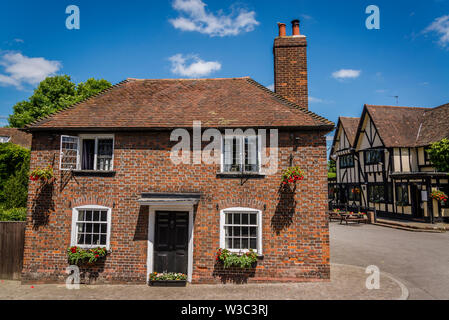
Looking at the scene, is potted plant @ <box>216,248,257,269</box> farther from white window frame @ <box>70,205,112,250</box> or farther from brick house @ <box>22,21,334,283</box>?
white window frame @ <box>70,205,112,250</box>

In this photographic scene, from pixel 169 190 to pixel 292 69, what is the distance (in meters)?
6.57

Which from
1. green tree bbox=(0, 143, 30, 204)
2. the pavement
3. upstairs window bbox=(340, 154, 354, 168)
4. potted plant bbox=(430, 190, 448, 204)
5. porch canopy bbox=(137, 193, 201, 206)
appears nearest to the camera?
the pavement

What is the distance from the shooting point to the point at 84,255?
8.45m

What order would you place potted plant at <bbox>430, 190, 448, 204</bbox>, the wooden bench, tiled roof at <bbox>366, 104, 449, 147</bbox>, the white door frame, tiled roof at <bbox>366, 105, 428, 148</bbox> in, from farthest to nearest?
tiled roof at <bbox>366, 105, 428, 148</bbox>, tiled roof at <bbox>366, 104, 449, 147</bbox>, the wooden bench, potted plant at <bbox>430, 190, 448, 204</bbox>, the white door frame

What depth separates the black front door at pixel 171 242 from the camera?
8.73 metres

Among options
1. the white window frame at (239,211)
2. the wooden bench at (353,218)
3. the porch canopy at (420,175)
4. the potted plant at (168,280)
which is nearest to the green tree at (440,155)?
the porch canopy at (420,175)

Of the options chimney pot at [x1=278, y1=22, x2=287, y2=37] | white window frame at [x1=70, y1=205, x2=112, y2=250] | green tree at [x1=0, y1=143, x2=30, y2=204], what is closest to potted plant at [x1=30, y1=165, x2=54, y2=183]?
white window frame at [x1=70, y1=205, x2=112, y2=250]

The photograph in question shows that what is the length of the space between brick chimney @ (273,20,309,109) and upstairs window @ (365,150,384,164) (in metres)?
17.8

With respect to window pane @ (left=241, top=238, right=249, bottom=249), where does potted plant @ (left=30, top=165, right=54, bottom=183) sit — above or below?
above

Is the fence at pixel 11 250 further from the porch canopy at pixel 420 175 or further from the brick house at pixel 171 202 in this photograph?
the porch canopy at pixel 420 175

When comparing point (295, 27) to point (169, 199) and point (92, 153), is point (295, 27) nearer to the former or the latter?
point (169, 199)

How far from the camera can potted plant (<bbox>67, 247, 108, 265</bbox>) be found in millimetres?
8445
